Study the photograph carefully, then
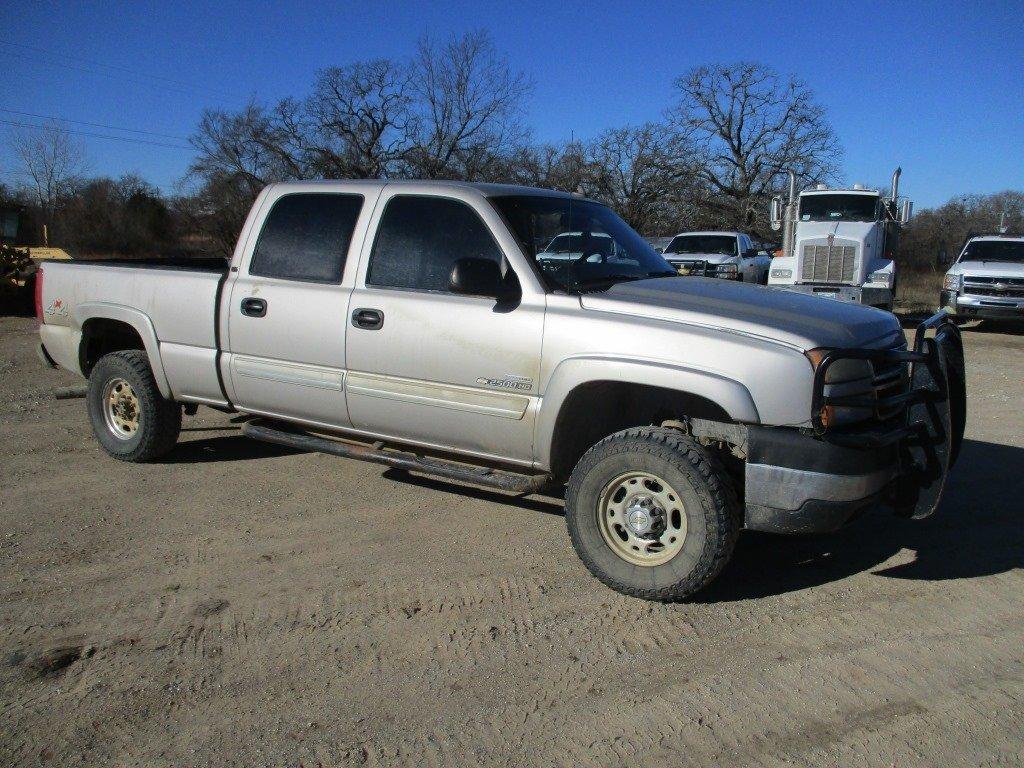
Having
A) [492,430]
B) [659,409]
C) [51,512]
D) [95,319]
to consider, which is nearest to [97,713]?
[492,430]

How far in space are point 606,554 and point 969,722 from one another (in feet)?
5.27

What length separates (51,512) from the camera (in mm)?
5105

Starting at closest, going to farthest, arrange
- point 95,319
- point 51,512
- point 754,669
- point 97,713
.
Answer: point 97,713 → point 754,669 → point 51,512 → point 95,319

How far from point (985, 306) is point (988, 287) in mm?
415

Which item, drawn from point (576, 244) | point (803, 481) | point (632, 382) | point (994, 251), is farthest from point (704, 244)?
point (803, 481)

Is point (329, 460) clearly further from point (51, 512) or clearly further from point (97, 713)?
point (97, 713)

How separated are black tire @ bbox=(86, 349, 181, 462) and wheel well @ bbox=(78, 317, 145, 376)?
136 millimetres

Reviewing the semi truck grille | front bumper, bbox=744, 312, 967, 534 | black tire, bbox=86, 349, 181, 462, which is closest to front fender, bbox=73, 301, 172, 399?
black tire, bbox=86, 349, 181, 462

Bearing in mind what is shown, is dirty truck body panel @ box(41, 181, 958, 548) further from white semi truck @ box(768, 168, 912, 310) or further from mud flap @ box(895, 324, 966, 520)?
white semi truck @ box(768, 168, 912, 310)

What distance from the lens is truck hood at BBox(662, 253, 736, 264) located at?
762 inches

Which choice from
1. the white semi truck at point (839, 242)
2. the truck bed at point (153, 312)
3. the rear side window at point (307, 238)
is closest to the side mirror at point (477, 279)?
the rear side window at point (307, 238)

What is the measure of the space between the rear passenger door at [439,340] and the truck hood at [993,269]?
1545 centimetres

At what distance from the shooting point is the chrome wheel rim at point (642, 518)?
391cm

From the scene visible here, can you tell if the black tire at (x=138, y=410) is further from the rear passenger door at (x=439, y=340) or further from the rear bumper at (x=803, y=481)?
the rear bumper at (x=803, y=481)
